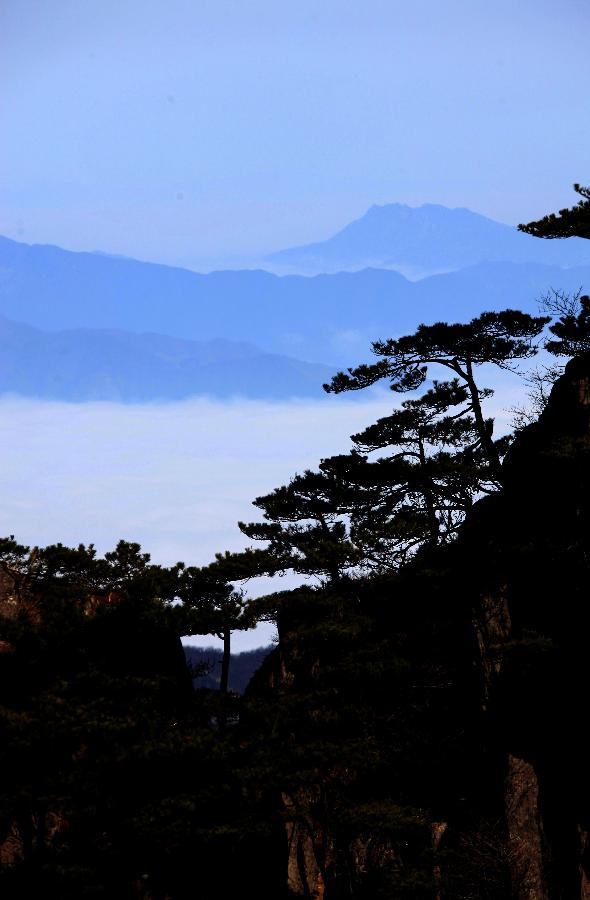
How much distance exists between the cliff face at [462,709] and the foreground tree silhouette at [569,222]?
165 inches

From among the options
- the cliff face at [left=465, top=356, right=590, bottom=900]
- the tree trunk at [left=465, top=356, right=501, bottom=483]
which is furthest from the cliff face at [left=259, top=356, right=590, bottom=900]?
the tree trunk at [left=465, top=356, right=501, bottom=483]

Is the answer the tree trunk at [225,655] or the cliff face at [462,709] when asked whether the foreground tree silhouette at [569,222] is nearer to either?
the cliff face at [462,709]

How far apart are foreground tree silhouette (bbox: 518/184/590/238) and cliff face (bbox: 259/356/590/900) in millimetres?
4203

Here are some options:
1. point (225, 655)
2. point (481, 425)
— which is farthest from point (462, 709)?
point (481, 425)

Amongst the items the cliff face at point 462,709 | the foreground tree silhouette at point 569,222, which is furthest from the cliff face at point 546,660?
the foreground tree silhouette at point 569,222

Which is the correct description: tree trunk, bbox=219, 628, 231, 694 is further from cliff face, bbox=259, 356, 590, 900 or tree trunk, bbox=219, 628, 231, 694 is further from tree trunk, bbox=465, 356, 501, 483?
tree trunk, bbox=465, 356, 501, 483

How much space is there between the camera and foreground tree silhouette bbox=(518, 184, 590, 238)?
22.2m

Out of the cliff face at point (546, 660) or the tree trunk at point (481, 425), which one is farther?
the tree trunk at point (481, 425)

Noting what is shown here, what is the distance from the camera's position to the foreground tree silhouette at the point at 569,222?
72.8ft

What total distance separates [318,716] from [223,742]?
2.42 m

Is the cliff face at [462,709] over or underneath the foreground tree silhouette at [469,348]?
underneath

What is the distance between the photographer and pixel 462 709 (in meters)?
26.2

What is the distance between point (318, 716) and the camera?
23.4 meters

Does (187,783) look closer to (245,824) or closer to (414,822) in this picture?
(245,824)
